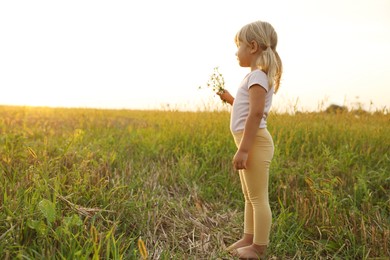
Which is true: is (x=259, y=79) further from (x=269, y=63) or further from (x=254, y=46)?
(x=254, y=46)

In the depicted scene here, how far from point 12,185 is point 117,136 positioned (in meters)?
3.30

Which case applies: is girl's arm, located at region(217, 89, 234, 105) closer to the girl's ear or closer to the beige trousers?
the beige trousers

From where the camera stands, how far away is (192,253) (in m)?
3.22

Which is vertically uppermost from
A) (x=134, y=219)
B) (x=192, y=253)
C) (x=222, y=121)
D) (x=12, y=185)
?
(x=222, y=121)

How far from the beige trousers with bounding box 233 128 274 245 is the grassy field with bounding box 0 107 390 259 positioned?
42 centimetres

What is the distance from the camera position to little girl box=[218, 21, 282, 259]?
2.73 m

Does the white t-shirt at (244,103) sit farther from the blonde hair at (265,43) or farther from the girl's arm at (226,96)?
the girl's arm at (226,96)

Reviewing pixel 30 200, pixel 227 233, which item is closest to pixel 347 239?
pixel 227 233

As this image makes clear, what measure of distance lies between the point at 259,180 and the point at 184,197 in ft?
4.67

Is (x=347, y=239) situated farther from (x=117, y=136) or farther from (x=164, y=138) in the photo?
(x=117, y=136)

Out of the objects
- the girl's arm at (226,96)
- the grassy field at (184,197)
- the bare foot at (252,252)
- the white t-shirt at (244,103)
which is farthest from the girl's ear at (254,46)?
the bare foot at (252,252)

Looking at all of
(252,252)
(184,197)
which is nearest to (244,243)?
(252,252)

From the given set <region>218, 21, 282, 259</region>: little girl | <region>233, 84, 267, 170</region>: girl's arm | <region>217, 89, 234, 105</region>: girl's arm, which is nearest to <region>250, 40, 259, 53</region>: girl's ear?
<region>218, 21, 282, 259</region>: little girl

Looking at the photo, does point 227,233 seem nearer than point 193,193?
Yes
